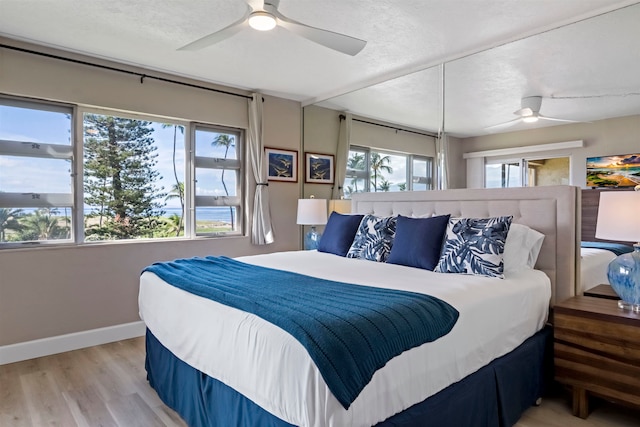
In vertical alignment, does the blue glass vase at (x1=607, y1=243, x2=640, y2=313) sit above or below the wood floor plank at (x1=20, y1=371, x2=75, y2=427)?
above

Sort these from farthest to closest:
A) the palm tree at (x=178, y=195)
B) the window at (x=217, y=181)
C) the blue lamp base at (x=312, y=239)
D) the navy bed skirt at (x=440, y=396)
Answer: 1. the blue lamp base at (x=312, y=239)
2. the window at (x=217, y=181)
3. the palm tree at (x=178, y=195)
4. the navy bed skirt at (x=440, y=396)

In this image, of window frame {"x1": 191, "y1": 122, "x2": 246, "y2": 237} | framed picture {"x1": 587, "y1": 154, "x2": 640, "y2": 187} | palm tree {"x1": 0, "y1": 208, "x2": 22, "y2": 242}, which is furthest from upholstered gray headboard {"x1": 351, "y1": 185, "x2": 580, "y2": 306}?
palm tree {"x1": 0, "y1": 208, "x2": 22, "y2": 242}

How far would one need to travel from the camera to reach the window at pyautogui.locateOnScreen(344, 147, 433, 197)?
143 inches

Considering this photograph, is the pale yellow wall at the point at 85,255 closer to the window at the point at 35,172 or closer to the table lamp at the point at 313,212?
the window at the point at 35,172

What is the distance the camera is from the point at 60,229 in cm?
354

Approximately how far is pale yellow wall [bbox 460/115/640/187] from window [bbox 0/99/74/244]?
3.92 m

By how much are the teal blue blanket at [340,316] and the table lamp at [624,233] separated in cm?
122

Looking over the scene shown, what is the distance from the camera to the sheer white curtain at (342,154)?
4.43 meters

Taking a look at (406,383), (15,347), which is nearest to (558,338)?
(406,383)

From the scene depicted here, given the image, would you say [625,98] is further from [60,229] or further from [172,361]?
[60,229]

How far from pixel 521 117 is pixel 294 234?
3017 millimetres

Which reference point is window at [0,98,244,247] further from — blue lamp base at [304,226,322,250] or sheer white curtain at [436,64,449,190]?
sheer white curtain at [436,64,449,190]

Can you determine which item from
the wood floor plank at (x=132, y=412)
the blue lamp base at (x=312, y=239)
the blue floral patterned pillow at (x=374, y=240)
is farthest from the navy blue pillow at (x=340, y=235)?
the wood floor plank at (x=132, y=412)

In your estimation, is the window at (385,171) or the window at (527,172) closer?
the window at (527,172)
